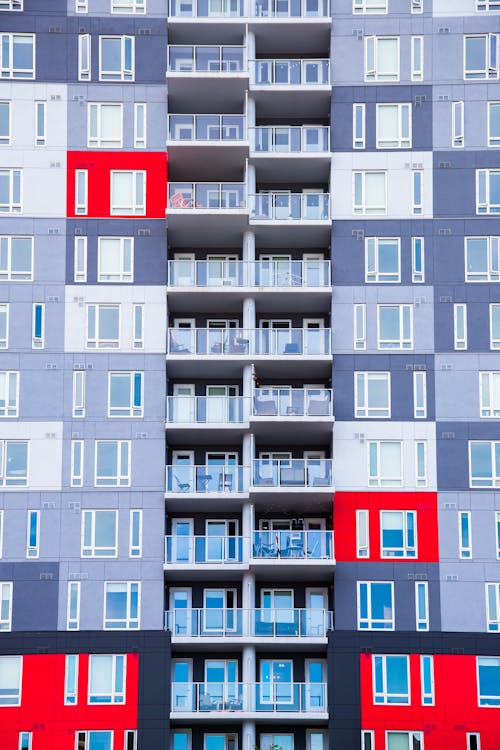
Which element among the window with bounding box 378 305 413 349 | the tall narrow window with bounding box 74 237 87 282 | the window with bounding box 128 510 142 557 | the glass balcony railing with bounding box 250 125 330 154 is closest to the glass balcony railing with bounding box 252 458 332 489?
the window with bounding box 128 510 142 557

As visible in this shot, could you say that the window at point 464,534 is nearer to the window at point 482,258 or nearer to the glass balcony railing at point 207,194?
the window at point 482,258

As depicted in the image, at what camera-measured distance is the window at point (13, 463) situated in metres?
57.8

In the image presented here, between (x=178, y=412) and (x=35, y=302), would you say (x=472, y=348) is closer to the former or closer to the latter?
(x=178, y=412)

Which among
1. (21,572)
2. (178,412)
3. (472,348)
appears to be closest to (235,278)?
(178,412)

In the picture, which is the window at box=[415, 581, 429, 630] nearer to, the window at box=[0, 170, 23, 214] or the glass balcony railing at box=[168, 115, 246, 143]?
the glass balcony railing at box=[168, 115, 246, 143]

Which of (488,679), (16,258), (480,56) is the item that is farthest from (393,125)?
(488,679)

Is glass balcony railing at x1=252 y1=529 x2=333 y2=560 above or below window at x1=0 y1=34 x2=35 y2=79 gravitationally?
below

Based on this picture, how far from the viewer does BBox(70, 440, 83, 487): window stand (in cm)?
5803

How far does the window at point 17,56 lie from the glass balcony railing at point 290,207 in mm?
10421

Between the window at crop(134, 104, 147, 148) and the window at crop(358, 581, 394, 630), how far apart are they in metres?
19.3

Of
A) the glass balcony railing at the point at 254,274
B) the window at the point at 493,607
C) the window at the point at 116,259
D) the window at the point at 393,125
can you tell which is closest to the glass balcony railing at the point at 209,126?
the window at the point at 116,259

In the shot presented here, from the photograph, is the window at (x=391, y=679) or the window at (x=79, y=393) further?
the window at (x=79, y=393)

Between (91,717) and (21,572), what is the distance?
5.95 meters

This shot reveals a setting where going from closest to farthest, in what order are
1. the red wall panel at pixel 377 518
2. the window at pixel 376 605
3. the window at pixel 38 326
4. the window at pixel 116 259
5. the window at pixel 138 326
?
1. the window at pixel 376 605
2. the red wall panel at pixel 377 518
3. the window at pixel 38 326
4. the window at pixel 138 326
5. the window at pixel 116 259
